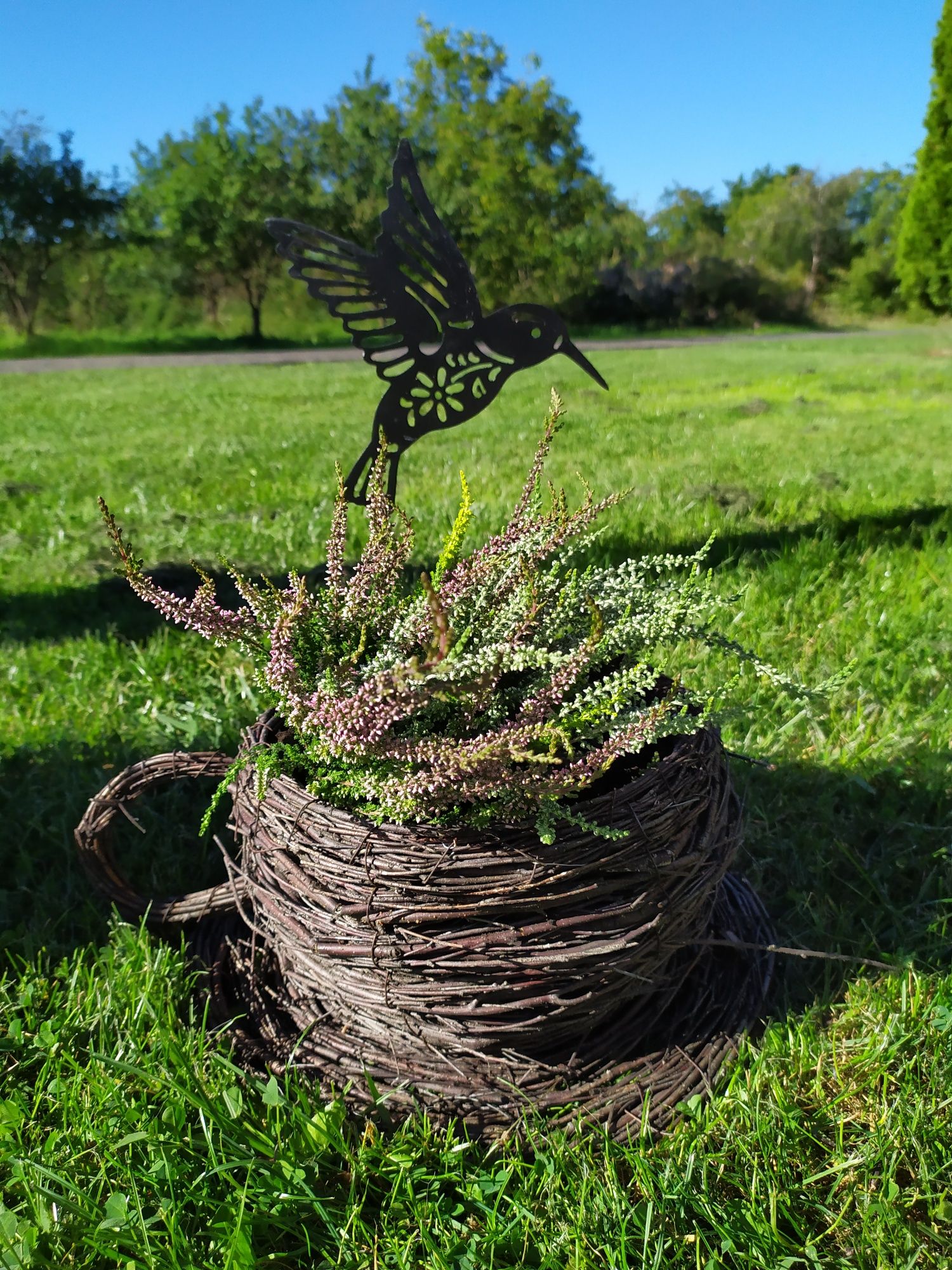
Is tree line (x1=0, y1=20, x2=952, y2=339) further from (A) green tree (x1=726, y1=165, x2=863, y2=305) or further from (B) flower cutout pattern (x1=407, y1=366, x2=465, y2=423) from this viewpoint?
(B) flower cutout pattern (x1=407, y1=366, x2=465, y2=423)

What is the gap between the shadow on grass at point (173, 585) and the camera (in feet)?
11.8

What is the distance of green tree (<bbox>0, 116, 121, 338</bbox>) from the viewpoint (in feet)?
78.8

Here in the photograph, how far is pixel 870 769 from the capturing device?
2.52 metres

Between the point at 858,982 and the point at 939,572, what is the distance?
263 centimetres

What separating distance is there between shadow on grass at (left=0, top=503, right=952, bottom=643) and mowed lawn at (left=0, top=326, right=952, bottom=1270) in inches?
0.9

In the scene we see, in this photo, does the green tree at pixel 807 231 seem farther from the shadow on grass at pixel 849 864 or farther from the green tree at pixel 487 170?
the shadow on grass at pixel 849 864

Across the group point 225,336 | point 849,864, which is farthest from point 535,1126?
point 225,336

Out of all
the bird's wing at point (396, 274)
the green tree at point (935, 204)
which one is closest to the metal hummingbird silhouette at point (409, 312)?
the bird's wing at point (396, 274)

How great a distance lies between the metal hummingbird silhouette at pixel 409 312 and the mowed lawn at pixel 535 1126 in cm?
67

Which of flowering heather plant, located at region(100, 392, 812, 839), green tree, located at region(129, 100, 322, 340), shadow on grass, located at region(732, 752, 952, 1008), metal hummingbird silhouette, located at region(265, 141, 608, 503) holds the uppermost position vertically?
green tree, located at region(129, 100, 322, 340)

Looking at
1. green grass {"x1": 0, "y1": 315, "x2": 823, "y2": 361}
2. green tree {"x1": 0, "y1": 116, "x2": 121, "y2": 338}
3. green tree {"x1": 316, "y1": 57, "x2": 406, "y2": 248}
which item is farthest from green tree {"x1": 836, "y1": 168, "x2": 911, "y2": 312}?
green tree {"x1": 0, "y1": 116, "x2": 121, "y2": 338}

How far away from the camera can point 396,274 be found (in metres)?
1.86

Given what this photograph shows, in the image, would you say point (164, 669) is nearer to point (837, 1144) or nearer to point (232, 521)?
point (232, 521)

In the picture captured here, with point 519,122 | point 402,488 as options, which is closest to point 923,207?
point 519,122
